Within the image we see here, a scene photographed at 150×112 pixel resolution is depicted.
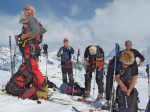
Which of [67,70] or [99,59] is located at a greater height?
[99,59]

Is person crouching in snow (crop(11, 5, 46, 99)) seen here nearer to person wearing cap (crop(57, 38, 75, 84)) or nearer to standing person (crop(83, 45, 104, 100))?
standing person (crop(83, 45, 104, 100))

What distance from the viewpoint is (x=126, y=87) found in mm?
9461

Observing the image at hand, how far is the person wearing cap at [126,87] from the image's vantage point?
30.5 ft

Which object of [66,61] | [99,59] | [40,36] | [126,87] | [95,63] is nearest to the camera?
[126,87]

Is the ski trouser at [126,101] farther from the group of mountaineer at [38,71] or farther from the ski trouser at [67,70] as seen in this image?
the ski trouser at [67,70]

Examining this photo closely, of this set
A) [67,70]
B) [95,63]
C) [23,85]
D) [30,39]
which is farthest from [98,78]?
[30,39]

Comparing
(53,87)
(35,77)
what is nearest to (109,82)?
(35,77)

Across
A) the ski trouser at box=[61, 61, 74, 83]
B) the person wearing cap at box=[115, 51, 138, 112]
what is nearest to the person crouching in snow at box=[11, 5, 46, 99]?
the person wearing cap at box=[115, 51, 138, 112]

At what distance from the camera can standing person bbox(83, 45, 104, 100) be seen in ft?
45.1

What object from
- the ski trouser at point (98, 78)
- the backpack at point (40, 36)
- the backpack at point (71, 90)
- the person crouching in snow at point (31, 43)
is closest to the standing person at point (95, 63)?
the ski trouser at point (98, 78)

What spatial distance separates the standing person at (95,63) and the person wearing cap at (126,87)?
13.4ft

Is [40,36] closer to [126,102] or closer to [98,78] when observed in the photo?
[98,78]

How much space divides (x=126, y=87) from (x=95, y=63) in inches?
178

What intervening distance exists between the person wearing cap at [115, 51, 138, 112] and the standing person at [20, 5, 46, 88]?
3.03 metres
